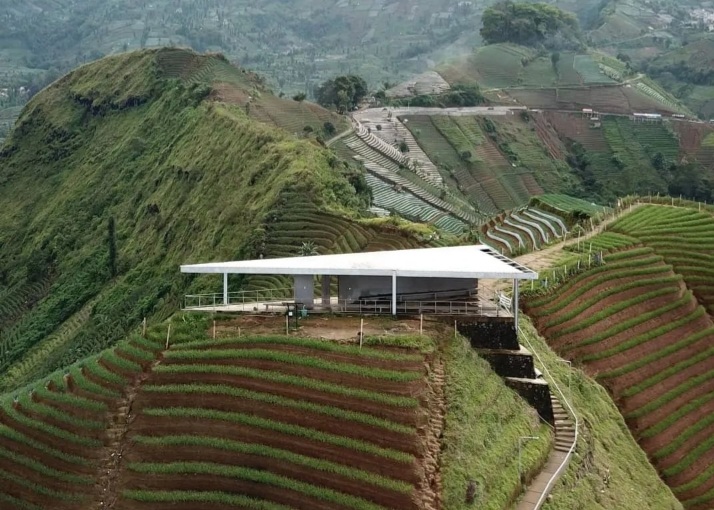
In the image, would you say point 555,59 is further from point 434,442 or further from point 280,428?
point 280,428

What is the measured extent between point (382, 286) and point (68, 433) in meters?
8.99

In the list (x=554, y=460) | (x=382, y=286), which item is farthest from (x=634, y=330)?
(x=382, y=286)

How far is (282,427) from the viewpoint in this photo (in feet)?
58.5

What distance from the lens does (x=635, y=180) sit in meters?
78.1

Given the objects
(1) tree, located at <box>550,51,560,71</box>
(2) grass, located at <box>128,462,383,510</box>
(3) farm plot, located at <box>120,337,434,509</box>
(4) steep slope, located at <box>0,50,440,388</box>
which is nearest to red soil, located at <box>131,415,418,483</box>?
(3) farm plot, located at <box>120,337,434,509</box>

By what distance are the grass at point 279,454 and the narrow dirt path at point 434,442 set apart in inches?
16.7

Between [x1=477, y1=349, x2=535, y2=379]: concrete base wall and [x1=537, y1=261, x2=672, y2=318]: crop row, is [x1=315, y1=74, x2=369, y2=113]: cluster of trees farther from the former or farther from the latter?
[x1=477, y1=349, x2=535, y2=379]: concrete base wall

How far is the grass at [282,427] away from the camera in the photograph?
1700 centimetres

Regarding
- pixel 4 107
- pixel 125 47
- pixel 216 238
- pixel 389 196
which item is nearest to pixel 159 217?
pixel 216 238

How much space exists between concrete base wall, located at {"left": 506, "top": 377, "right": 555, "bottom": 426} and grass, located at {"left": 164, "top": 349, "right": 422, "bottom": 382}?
3846 millimetres

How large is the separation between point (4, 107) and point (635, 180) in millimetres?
123720

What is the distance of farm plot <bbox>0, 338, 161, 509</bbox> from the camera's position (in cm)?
1831

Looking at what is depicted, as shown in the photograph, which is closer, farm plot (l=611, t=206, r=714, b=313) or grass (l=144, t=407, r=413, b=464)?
grass (l=144, t=407, r=413, b=464)

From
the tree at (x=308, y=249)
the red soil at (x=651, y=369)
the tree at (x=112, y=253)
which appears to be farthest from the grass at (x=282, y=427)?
the tree at (x=112, y=253)
